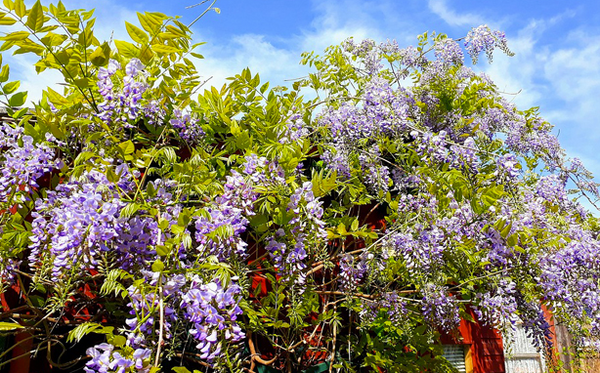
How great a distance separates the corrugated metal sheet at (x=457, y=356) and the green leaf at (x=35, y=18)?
4675 millimetres

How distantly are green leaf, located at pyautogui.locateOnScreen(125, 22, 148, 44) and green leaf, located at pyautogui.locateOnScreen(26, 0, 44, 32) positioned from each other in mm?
421

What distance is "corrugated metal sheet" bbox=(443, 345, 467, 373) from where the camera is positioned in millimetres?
4930

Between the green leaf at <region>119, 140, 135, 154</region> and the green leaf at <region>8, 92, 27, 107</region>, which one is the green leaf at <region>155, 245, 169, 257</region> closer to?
the green leaf at <region>119, 140, 135, 154</region>

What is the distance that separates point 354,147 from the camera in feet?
11.7

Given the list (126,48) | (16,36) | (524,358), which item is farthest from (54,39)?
(524,358)

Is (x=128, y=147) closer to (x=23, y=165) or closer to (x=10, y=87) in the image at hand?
(x=23, y=165)

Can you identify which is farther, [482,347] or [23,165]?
[482,347]

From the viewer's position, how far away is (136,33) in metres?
2.33

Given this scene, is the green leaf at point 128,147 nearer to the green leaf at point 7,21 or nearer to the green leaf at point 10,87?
the green leaf at point 7,21

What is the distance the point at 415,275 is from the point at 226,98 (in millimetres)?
1668

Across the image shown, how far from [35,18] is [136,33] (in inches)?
19.0

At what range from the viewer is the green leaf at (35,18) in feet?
6.30

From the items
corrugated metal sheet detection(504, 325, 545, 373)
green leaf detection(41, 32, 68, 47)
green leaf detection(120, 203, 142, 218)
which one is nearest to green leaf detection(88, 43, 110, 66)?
green leaf detection(41, 32, 68, 47)

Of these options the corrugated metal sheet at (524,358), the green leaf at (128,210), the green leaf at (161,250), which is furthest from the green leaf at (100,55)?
the corrugated metal sheet at (524,358)
